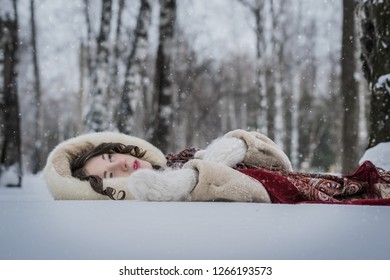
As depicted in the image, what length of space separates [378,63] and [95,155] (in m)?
2.63

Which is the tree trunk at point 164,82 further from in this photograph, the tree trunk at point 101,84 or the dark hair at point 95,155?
the dark hair at point 95,155

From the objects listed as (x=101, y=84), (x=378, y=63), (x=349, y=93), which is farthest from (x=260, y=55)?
(x=378, y=63)

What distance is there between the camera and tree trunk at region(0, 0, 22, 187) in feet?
19.5

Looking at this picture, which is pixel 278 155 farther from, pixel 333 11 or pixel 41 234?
pixel 333 11

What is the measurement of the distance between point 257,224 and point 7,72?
5.24m

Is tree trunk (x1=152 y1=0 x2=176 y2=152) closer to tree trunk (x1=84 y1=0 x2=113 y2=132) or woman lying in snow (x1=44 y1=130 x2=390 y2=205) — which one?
tree trunk (x1=84 y1=0 x2=113 y2=132)

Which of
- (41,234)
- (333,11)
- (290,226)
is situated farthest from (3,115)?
(333,11)

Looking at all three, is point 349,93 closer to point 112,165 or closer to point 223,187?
point 112,165

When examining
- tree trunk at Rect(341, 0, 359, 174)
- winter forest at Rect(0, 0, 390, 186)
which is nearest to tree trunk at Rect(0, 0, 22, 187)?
winter forest at Rect(0, 0, 390, 186)

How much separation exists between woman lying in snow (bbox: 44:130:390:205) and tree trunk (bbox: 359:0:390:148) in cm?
161

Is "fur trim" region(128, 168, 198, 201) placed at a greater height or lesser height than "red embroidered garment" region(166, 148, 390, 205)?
greater

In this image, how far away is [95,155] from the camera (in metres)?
2.63

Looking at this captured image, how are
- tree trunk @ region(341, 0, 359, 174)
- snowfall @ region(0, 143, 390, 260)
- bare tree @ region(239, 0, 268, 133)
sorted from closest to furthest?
snowfall @ region(0, 143, 390, 260)
tree trunk @ region(341, 0, 359, 174)
bare tree @ region(239, 0, 268, 133)

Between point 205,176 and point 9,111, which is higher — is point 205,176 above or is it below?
above
